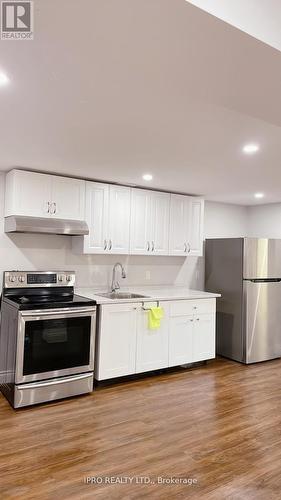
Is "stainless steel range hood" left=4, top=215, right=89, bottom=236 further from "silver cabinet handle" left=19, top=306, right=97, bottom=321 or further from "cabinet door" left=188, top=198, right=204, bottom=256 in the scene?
"cabinet door" left=188, top=198, right=204, bottom=256

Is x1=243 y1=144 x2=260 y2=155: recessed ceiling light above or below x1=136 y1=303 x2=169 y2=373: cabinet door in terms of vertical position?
above

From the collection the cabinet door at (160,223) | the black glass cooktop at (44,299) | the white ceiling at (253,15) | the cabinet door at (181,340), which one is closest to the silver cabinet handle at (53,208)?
the black glass cooktop at (44,299)

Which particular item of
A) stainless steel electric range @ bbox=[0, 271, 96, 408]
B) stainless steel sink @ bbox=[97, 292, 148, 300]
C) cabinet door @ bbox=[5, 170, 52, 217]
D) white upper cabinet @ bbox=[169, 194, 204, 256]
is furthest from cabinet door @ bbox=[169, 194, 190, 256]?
cabinet door @ bbox=[5, 170, 52, 217]

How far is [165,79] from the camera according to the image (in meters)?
1.59

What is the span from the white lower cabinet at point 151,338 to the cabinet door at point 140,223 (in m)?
0.78

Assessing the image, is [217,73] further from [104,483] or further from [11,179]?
[11,179]

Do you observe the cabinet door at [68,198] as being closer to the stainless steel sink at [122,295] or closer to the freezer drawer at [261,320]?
the stainless steel sink at [122,295]

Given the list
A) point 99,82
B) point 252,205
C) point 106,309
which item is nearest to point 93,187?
point 106,309

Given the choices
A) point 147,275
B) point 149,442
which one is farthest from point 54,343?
point 147,275

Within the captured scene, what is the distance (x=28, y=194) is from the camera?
3.62 m

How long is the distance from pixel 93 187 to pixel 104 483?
2.90m

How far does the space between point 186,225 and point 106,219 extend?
1235 mm

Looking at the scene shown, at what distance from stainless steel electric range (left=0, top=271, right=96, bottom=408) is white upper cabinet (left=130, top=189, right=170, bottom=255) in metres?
1.11

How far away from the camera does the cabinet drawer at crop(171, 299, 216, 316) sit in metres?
4.14
